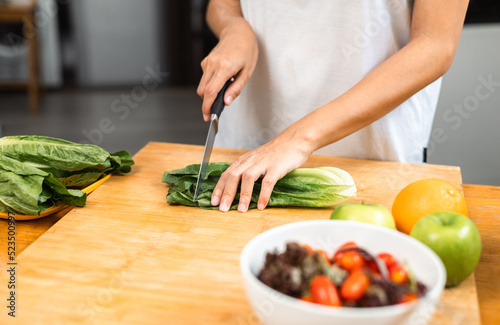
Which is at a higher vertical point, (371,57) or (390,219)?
(371,57)

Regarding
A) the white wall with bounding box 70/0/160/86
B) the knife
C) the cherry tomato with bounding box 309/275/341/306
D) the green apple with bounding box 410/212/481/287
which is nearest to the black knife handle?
the knife

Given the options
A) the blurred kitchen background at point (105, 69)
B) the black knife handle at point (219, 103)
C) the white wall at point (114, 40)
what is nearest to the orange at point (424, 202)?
the black knife handle at point (219, 103)

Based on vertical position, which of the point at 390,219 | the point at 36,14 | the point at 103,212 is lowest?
the point at 36,14

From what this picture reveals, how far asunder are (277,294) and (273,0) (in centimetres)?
125

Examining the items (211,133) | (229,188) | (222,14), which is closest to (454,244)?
(229,188)

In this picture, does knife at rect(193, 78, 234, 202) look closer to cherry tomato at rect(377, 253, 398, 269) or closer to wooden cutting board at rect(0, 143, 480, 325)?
wooden cutting board at rect(0, 143, 480, 325)

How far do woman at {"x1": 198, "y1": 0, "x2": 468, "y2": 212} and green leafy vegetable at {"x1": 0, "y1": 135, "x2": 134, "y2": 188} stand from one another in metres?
0.34

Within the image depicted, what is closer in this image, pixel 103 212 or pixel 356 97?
pixel 103 212

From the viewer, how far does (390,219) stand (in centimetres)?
102

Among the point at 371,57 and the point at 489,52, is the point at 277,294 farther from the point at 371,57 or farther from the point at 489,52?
the point at 489,52

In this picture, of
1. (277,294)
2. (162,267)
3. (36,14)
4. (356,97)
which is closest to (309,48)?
(356,97)

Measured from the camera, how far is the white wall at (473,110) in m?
2.69

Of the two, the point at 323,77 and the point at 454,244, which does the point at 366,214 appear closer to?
the point at 454,244

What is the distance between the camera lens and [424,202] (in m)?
1.08
